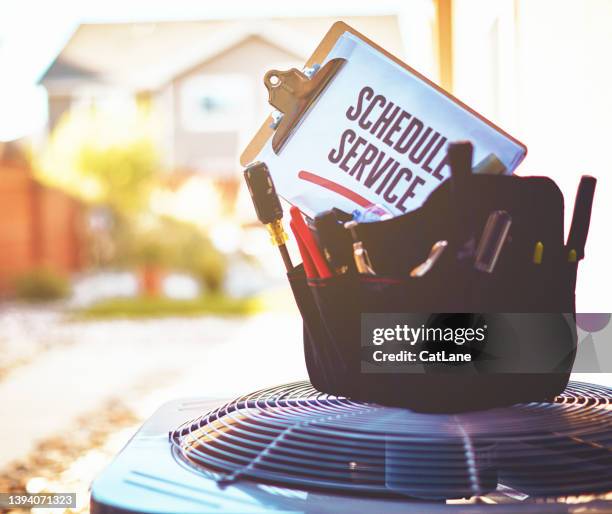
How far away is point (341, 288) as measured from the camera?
2.03ft

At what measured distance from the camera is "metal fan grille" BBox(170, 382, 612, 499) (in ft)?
1.78

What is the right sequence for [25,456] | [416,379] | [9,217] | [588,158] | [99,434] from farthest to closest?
[9,217] → [99,434] → [25,456] → [588,158] → [416,379]

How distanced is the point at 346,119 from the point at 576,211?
0.22 metres

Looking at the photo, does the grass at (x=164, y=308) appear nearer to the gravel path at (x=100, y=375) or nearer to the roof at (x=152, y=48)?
the gravel path at (x=100, y=375)

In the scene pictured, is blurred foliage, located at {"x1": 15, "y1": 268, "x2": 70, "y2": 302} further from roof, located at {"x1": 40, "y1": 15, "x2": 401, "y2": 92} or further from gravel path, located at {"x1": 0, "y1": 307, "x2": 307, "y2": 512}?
roof, located at {"x1": 40, "y1": 15, "x2": 401, "y2": 92}

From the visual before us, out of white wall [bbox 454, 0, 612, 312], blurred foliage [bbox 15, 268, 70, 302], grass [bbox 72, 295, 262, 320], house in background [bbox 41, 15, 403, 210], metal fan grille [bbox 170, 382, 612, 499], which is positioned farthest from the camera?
house in background [bbox 41, 15, 403, 210]

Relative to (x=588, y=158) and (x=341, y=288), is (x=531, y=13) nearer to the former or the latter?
(x=588, y=158)

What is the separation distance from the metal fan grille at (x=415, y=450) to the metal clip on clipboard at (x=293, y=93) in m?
0.25

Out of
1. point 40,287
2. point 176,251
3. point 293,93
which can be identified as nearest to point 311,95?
point 293,93

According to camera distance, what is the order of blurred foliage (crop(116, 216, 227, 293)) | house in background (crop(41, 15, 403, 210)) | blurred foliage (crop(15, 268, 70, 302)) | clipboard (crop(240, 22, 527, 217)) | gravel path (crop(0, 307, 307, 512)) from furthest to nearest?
house in background (crop(41, 15, 403, 210)), blurred foliage (crop(116, 216, 227, 293)), blurred foliage (crop(15, 268, 70, 302)), gravel path (crop(0, 307, 307, 512)), clipboard (crop(240, 22, 527, 217))

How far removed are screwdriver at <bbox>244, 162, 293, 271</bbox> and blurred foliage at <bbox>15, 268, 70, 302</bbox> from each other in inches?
288

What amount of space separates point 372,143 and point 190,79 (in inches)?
466

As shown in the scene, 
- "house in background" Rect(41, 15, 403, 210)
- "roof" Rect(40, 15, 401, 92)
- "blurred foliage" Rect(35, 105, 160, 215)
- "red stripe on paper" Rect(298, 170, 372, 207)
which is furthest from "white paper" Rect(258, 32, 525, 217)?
"roof" Rect(40, 15, 401, 92)

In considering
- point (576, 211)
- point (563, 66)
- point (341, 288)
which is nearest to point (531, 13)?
point (563, 66)
